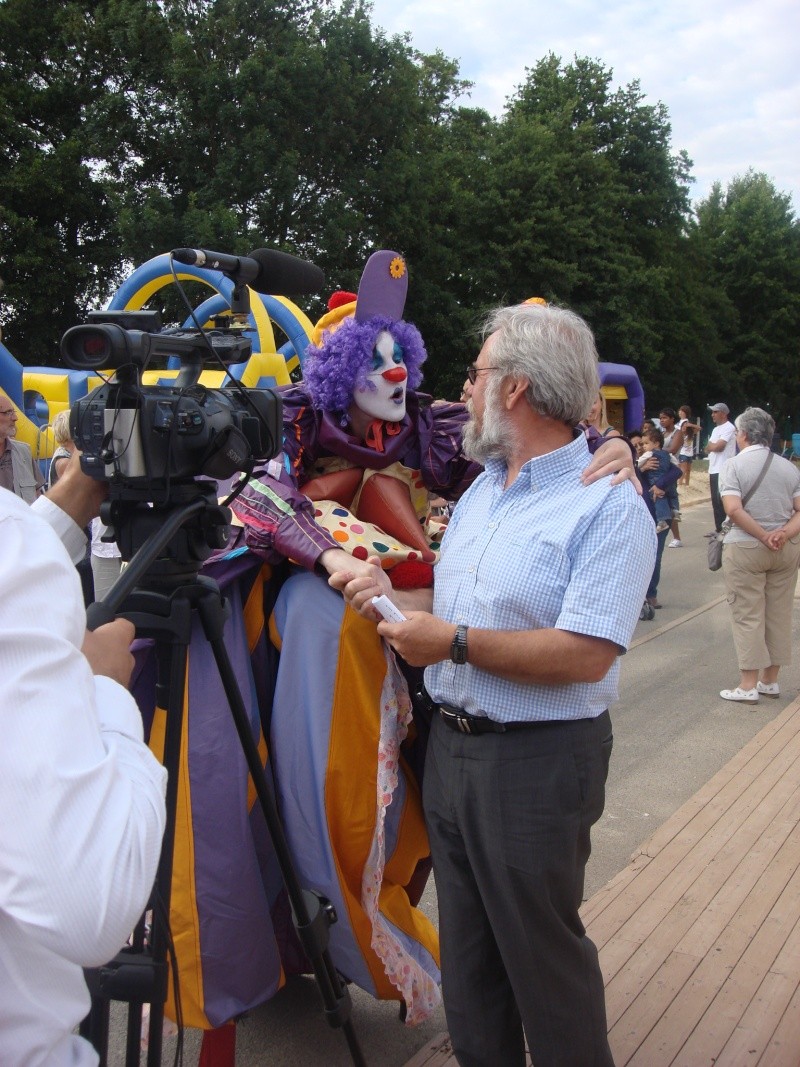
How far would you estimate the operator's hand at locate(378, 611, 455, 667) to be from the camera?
188 centimetres

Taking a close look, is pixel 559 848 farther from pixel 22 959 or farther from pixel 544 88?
pixel 544 88

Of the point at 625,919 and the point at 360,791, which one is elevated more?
the point at 360,791

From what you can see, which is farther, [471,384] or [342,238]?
[342,238]

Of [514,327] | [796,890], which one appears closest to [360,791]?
[514,327]

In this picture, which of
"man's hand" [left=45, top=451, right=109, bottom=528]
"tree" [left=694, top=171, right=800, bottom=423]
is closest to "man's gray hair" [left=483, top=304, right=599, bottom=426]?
"man's hand" [left=45, top=451, right=109, bottom=528]

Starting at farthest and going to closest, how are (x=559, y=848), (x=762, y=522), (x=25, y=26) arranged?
(x=25, y=26)
(x=762, y=522)
(x=559, y=848)

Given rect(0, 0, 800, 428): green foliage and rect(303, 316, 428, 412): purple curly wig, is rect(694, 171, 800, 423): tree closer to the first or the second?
rect(0, 0, 800, 428): green foliage

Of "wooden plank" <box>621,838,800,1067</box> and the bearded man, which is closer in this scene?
the bearded man

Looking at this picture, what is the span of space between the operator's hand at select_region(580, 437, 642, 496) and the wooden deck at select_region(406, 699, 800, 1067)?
1.46 meters

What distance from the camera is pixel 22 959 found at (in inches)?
36.9

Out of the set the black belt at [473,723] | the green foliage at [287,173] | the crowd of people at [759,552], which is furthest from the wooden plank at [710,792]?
the green foliage at [287,173]

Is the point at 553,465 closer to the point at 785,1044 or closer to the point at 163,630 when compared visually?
the point at 163,630

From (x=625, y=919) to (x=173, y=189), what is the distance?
1983 cm

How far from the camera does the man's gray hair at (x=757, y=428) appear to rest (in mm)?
5805
